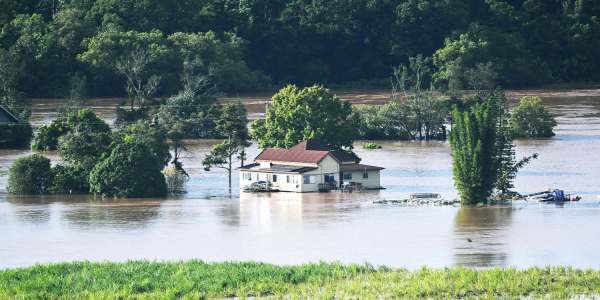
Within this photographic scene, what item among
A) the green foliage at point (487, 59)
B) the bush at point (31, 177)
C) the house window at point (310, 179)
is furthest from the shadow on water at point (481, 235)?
the green foliage at point (487, 59)

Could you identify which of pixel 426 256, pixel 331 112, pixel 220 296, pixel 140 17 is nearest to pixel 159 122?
pixel 331 112

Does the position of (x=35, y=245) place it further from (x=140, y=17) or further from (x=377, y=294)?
(x=140, y=17)

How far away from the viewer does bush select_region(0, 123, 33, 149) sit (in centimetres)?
5909

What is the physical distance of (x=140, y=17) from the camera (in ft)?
255

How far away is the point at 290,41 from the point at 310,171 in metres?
33.8

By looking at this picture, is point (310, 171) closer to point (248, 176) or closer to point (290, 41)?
point (248, 176)

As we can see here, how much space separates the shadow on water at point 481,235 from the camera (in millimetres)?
33469

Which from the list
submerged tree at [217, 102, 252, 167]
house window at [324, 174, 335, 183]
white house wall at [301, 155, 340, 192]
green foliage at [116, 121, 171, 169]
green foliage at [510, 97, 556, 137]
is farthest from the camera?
green foliage at [510, 97, 556, 137]

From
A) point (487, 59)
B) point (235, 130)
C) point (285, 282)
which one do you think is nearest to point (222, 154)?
point (235, 130)

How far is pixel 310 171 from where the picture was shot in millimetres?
47250

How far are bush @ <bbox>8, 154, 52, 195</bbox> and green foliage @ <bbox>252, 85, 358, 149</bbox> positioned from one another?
292 inches

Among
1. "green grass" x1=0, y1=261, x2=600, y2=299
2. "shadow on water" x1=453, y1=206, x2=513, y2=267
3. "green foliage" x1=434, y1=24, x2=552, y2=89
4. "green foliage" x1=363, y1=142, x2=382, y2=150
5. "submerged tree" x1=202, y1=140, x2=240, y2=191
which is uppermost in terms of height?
"green foliage" x1=434, y1=24, x2=552, y2=89

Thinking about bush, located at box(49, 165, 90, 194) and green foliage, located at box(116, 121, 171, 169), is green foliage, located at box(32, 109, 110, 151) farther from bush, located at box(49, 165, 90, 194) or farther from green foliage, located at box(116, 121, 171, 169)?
bush, located at box(49, 165, 90, 194)

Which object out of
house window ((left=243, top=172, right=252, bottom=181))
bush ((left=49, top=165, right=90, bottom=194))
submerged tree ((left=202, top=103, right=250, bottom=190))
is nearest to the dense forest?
submerged tree ((left=202, top=103, right=250, bottom=190))
